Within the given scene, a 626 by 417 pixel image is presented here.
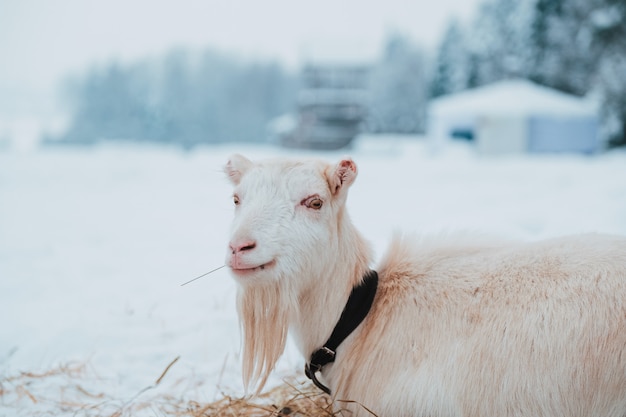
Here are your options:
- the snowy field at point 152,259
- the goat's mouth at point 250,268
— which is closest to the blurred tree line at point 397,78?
the snowy field at point 152,259

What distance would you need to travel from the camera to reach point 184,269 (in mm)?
4719

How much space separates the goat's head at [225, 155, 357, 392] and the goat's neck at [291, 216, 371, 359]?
27mm

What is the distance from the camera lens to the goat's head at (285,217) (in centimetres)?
182

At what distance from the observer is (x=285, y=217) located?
1.91 metres

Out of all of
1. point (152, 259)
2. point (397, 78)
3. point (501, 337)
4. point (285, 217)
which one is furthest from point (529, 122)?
point (285, 217)

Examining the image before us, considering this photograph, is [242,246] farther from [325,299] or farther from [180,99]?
[180,99]

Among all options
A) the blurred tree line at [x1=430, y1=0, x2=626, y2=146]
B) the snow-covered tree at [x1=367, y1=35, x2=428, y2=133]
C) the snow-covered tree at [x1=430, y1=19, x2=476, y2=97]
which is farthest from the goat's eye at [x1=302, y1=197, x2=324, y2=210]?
the snow-covered tree at [x1=367, y1=35, x2=428, y2=133]

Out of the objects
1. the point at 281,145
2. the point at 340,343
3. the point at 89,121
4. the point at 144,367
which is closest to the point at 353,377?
the point at 340,343

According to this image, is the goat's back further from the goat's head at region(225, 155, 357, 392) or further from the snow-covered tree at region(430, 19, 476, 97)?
the snow-covered tree at region(430, 19, 476, 97)

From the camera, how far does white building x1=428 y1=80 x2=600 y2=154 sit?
2086 cm

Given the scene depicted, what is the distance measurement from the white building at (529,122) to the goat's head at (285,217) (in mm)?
20425

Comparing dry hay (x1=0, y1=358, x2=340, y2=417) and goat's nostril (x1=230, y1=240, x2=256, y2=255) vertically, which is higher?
goat's nostril (x1=230, y1=240, x2=256, y2=255)

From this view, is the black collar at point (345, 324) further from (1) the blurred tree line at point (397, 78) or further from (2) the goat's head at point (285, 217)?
(1) the blurred tree line at point (397, 78)

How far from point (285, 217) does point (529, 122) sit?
21520 millimetres
